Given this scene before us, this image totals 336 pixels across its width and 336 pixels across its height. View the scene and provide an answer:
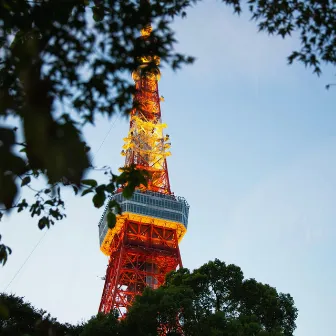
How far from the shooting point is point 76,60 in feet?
19.6

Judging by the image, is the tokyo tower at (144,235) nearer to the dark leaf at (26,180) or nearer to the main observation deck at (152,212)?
the main observation deck at (152,212)

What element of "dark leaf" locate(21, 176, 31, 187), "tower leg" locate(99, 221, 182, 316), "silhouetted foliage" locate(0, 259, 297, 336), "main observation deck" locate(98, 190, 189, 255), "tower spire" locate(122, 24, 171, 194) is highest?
"tower spire" locate(122, 24, 171, 194)

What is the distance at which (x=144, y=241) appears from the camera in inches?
1885

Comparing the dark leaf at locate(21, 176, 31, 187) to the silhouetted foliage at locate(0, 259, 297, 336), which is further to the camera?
the silhouetted foliage at locate(0, 259, 297, 336)

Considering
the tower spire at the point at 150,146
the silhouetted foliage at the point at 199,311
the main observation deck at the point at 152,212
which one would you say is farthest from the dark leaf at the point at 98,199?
the tower spire at the point at 150,146

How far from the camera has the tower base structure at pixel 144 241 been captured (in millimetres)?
45625

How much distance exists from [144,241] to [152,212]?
9.77 ft

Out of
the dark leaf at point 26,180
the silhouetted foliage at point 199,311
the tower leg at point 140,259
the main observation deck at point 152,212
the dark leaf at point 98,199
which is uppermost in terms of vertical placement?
the main observation deck at point 152,212

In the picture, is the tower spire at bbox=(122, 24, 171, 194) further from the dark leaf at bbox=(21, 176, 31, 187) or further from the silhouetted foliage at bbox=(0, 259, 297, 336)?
the dark leaf at bbox=(21, 176, 31, 187)

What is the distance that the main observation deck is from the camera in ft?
157

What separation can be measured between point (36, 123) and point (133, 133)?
5303cm

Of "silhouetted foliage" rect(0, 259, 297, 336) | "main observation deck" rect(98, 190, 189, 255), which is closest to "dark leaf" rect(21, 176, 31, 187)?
"silhouetted foliage" rect(0, 259, 297, 336)

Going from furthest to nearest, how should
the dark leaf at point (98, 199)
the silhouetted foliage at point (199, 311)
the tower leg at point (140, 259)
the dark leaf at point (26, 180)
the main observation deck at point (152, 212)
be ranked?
the main observation deck at point (152, 212) < the tower leg at point (140, 259) < the silhouetted foliage at point (199, 311) < the dark leaf at point (26, 180) < the dark leaf at point (98, 199)

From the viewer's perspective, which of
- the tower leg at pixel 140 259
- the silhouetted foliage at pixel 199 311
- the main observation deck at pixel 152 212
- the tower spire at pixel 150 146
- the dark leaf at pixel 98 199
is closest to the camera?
the dark leaf at pixel 98 199
